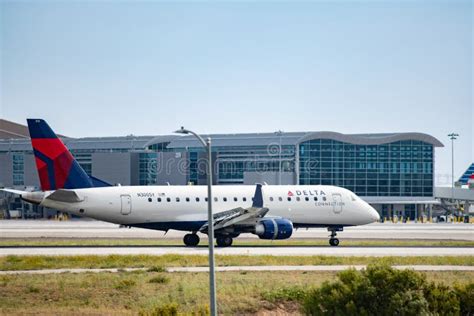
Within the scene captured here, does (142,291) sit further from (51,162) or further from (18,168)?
(18,168)

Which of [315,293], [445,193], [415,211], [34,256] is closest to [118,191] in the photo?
[34,256]

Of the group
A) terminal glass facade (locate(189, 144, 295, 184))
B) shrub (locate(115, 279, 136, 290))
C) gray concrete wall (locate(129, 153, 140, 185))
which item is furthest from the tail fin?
gray concrete wall (locate(129, 153, 140, 185))

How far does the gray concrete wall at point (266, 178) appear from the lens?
96.2 meters

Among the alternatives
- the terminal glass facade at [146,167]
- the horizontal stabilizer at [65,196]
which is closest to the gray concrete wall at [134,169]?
the terminal glass facade at [146,167]

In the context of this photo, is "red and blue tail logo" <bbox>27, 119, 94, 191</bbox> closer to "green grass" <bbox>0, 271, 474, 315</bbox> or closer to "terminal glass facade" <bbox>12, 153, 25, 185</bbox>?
"green grass" <bbox>0, 271, 474, 315</bbox>

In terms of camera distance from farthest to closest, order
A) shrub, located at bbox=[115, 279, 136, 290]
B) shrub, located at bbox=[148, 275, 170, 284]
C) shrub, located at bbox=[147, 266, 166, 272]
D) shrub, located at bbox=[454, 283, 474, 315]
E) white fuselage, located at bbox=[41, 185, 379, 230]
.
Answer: white fuselage, located at bbox=[41, 185, 379, 230] → shrub, located at bbox=[147, 266, 166, 272] → shrub, located at bbox=[148, 275, 170, 284] → shrub, located at bbox=[115, 279, 136, 290] → shrub, located at bbox=[454, 283, 474, 315]

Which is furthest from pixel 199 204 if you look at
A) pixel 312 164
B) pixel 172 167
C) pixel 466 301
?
pixel 172 167

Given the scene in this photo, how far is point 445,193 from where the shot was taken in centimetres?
11062

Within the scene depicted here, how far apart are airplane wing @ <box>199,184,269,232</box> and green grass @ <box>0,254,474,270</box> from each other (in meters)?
6.23

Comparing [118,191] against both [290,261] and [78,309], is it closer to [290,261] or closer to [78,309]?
[290,261]

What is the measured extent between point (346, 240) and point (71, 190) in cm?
2088

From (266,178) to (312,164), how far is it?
7.06m

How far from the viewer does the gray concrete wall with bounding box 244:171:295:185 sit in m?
96.2

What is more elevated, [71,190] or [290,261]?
[71,190]
